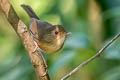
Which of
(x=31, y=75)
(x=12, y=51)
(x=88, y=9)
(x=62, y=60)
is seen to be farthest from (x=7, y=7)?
(x=12, y=51)

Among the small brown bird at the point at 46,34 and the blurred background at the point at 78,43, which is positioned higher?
the small brown bird at the point at 46,34

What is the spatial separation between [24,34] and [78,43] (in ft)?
3.86

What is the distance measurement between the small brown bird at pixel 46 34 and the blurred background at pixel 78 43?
280 mm

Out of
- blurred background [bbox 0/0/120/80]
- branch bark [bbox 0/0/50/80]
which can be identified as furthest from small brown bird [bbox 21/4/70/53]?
branch bark [bbox 0/0/50/80]

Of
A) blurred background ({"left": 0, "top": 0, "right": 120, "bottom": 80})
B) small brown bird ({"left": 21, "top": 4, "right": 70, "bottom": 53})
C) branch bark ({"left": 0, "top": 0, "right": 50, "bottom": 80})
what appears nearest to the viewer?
branch bark ({"left": 0, "top": 0, "right": 50, "bottom": 80})

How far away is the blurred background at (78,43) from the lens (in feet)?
10.1

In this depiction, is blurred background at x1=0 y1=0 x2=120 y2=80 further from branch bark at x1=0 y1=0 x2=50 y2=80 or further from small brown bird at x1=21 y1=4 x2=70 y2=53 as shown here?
branch bark at x1=0 y1=0 x2=50 y2=80

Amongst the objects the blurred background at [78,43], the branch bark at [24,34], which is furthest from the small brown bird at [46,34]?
the branch bark at [24,34]

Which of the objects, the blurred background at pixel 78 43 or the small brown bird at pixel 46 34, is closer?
the small brown bird at pixel 46 34

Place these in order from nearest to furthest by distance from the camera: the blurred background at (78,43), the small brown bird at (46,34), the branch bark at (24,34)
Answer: the branch bark at (24,34) < the small brown bird at (46,34) < the blurred background at (78,43)

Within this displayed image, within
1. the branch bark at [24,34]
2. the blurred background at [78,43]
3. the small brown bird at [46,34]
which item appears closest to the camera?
the branch bark at [24,34]

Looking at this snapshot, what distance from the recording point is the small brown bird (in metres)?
2.68

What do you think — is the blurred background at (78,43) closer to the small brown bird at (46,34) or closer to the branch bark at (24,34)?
the small brown bird at (46,34)

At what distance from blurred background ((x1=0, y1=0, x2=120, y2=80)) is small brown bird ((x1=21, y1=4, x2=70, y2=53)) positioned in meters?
0.28
